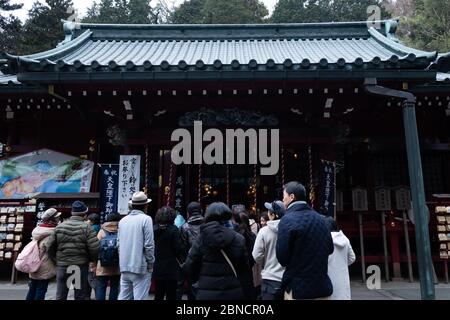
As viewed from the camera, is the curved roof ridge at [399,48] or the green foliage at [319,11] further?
the green foliage at [319,11]

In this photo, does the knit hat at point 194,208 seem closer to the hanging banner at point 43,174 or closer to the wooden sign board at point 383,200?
the hanging banner at point 43,174

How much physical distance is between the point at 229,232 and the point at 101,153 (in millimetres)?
6674

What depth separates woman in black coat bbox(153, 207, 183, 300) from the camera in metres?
4.96

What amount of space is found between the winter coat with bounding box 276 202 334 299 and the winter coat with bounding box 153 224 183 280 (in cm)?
199

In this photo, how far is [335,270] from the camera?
3.82m

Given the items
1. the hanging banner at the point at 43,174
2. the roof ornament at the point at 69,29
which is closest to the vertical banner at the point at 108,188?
the hanging banner at the point at 43,174

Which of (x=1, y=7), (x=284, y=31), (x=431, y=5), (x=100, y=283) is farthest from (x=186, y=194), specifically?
(x=431, y=5)

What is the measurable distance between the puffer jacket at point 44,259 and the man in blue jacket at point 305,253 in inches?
150

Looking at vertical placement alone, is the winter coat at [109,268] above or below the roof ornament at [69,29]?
below

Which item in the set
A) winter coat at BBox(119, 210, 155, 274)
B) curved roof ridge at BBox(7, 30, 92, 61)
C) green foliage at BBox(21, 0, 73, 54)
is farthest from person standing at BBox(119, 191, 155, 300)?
green foliage at BBox(21, 0, 73, 54)

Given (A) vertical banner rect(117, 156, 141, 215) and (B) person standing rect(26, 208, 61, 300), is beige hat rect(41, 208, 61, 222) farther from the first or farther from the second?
(A) vertical banner rect(117, 156, 141, 215)

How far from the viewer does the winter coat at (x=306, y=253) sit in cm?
337

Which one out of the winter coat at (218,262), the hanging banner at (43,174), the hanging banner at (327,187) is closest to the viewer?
the winter coat at (218,262)

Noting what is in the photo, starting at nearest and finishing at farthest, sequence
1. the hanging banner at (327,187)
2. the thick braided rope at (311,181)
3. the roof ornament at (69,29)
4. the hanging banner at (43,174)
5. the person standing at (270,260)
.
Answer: the person standing at (270,260) → the hanging banner at (327,187) → the thick braided rope at (311,181) → the hanging banner at (43,174) → the roof ornament at (69,29)
